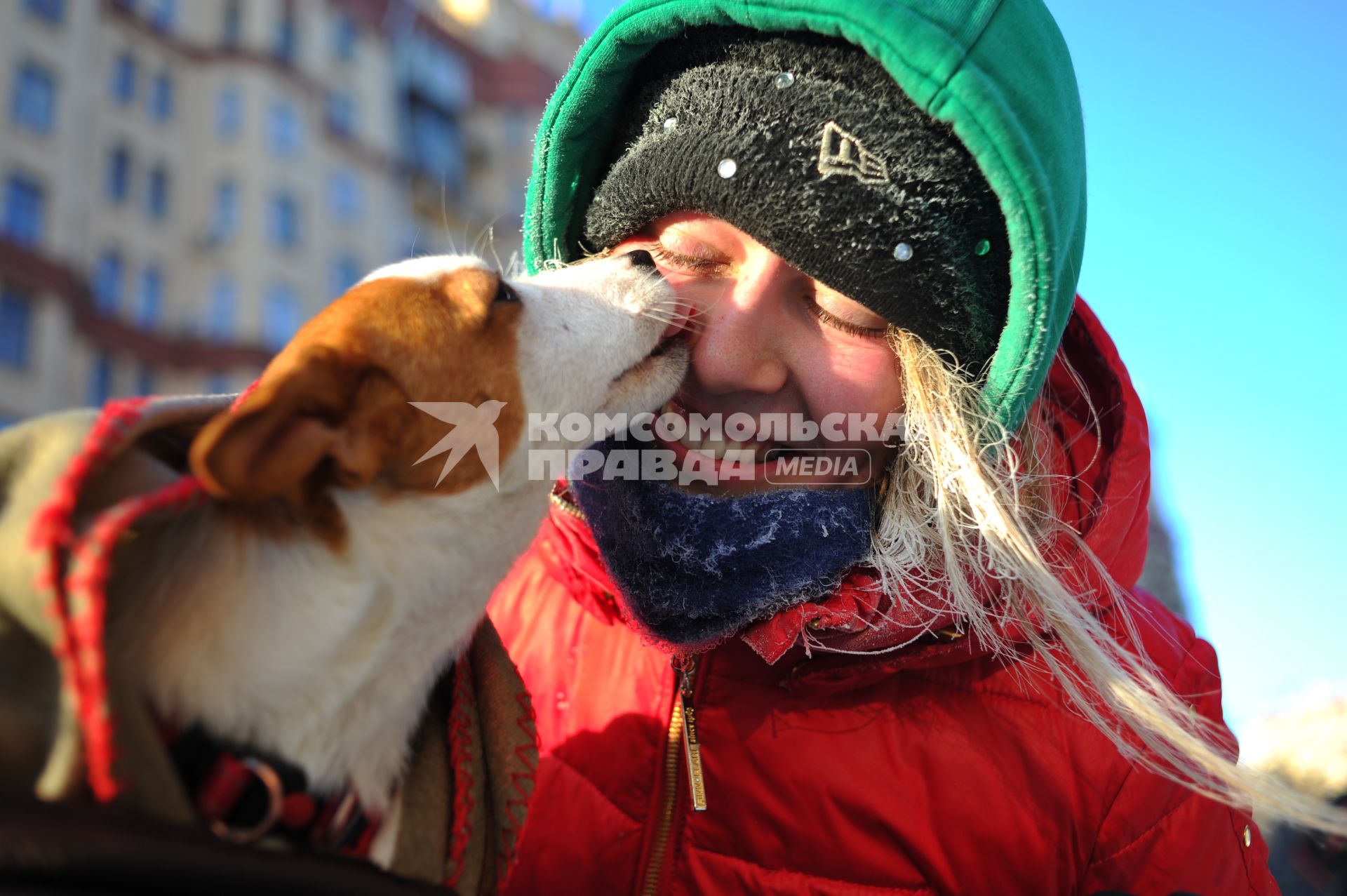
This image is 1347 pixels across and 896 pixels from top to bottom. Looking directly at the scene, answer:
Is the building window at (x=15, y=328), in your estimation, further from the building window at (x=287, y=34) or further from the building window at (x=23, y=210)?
the building window at (x=287, y=34)

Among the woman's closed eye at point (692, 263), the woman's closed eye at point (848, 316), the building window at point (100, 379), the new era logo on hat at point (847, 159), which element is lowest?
the woman's closed eye at point (848, 316)

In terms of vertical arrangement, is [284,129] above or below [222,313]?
above

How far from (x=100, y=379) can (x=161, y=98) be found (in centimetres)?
723

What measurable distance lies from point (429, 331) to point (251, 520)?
1.53ft

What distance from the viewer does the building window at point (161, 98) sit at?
2258cm

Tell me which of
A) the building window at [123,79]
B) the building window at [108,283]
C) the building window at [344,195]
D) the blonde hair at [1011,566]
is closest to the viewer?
the blonde hair at [1011,566]

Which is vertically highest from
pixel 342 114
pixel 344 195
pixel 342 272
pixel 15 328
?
pixel 342 114

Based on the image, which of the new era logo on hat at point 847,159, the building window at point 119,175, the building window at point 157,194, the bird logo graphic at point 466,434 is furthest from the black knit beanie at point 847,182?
the building window at point 157,194

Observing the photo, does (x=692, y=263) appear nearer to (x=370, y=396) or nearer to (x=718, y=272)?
(x=718, y=272)

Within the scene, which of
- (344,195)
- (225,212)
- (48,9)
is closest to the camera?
(48,9)

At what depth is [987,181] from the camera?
1852 millimetres

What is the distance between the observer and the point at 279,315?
23.0 meters

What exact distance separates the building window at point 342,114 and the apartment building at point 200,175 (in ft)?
0.16

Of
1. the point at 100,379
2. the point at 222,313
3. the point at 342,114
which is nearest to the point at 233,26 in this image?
the point at 342,114
